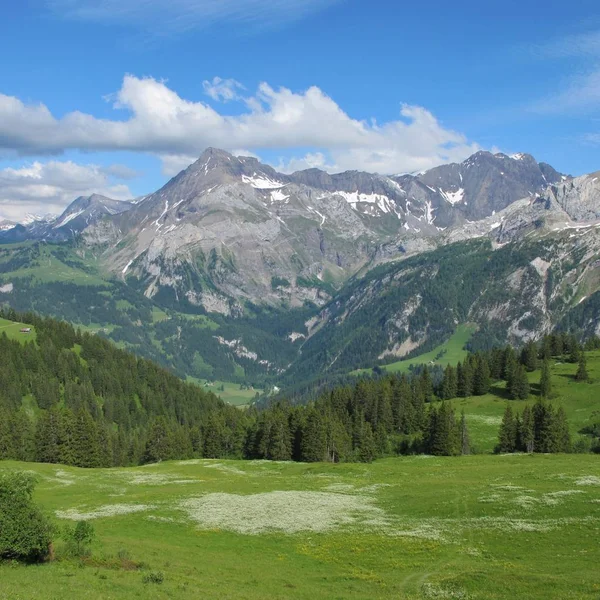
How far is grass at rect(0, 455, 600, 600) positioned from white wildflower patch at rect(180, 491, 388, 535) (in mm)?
191

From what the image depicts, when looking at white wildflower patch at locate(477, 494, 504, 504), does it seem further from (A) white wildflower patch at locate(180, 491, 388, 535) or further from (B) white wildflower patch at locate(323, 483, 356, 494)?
(B) white wildflower patch at locate(323, 483, 356, 494)

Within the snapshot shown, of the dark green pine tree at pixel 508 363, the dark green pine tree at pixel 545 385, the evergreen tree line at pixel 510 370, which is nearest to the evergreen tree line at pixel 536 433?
the dark green pine tree at pixel 545 385

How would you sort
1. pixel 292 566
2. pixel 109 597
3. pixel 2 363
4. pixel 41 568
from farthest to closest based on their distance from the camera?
pixel 2 363
pixel 292 566
pixel 41 568
pixel 109 597

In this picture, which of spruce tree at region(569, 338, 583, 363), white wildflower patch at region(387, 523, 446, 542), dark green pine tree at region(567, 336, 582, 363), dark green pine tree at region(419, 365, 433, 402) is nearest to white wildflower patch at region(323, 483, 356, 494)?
white wildflower patch at region(387, 523, 446, 542)

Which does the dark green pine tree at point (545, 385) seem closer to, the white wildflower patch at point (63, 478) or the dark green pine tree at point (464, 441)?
the dark green pine tree at point (464, 441)

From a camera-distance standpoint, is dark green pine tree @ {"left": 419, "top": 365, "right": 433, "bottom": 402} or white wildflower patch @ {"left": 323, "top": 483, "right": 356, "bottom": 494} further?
dark green pine tree @ {"left": 419, "top": 365, "right": 433, "bottom": 402}

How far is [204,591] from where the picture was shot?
113ft

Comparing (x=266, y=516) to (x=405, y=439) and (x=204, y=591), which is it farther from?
(x=405, y=439)

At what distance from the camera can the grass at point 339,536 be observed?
1420 inches

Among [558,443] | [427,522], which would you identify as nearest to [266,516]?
[427,522]

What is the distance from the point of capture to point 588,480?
220ft

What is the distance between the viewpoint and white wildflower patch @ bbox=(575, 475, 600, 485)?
65.4 m

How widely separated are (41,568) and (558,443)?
97209mm

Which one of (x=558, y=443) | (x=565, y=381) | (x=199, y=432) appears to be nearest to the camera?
(x=558, y=443)
